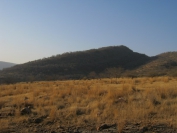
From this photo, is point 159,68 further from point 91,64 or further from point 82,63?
point 82,63

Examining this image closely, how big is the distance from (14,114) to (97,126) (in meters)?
4.48

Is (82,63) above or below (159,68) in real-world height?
above

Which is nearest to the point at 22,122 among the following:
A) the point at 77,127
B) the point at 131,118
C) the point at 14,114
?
the point at 14,114

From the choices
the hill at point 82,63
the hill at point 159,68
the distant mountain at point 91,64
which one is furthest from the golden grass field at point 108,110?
the hill at point 82,63

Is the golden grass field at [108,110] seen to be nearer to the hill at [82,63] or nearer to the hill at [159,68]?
the hill at [159,68]

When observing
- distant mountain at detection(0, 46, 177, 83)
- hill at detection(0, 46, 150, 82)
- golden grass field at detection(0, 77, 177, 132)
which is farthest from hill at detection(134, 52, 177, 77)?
golden grass field at detection(0, 77, 177, 132)

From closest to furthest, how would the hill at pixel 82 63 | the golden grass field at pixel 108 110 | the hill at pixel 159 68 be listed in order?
1. the golden grass field at pixel 108 110
2. the hill at pixel 159 68
3. the hill at pixel 82 63

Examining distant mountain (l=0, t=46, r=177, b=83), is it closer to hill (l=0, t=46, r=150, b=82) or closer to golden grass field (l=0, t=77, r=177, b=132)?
hill (l=0, t=46, r=150, b=82)

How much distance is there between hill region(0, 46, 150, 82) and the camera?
76.4 metres

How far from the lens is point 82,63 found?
89.3 metres

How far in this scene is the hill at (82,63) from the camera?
76.4 m

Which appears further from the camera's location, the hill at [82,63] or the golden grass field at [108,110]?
the hill at [82,63]

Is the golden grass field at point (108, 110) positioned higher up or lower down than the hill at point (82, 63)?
lower down

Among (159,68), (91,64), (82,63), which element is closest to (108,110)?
(159,68)
